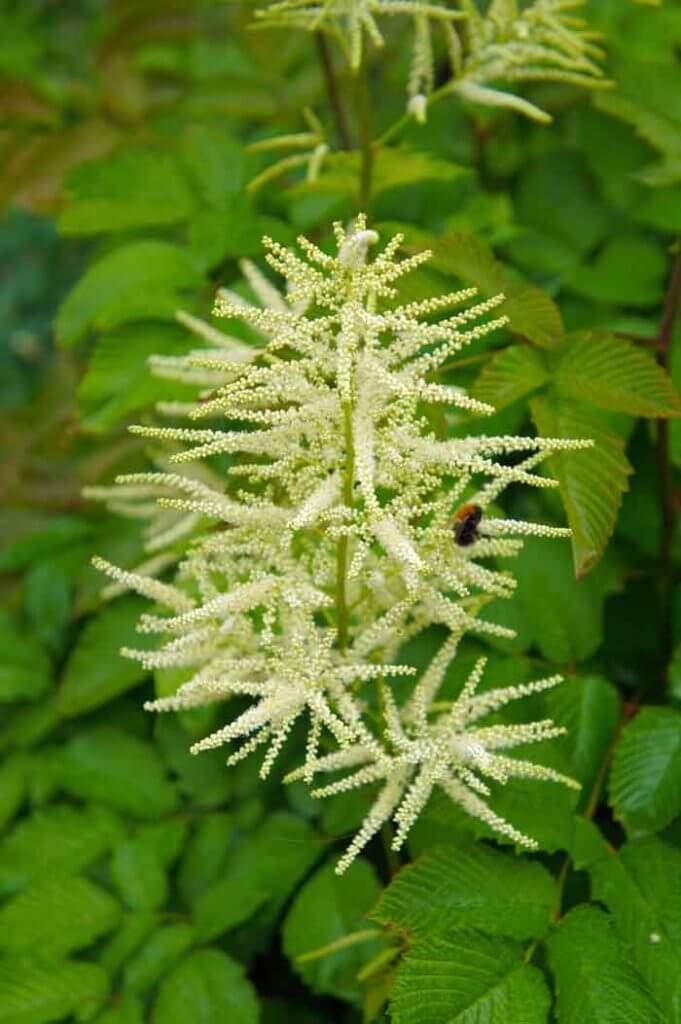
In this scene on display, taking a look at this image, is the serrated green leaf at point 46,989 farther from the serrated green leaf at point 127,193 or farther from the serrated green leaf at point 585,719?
the serrated green leaf at point 127,193

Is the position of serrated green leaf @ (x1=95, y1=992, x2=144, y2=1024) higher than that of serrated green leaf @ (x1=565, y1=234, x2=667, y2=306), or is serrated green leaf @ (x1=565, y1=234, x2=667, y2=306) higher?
serrated green leaf @ (x1=565, y1=234, x2=667, y2=306)

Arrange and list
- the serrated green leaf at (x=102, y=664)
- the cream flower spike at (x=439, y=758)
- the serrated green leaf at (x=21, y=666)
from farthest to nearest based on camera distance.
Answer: the serrated green leaf at (x=21, y=666) < the serrated green leaf at (x=102, y=664) < the cream flower spike at (x=439, y=758)

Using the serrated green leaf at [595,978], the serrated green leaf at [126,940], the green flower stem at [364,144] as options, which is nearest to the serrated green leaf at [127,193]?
the green flower stem at [364,144]

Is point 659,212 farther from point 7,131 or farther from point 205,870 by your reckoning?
point 7,131

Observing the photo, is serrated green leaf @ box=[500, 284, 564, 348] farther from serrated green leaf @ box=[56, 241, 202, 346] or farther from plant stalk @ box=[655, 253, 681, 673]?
serrated green leaf @ box=[56, 241, 202, 346]

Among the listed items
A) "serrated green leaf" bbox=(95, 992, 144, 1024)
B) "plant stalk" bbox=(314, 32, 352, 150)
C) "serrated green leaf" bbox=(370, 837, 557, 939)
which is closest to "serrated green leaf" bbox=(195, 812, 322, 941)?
"serrated green leaf" bbox=(95, 992, 144, 1024)

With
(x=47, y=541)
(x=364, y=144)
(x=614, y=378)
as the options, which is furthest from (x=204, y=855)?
(x=364, y=144)
